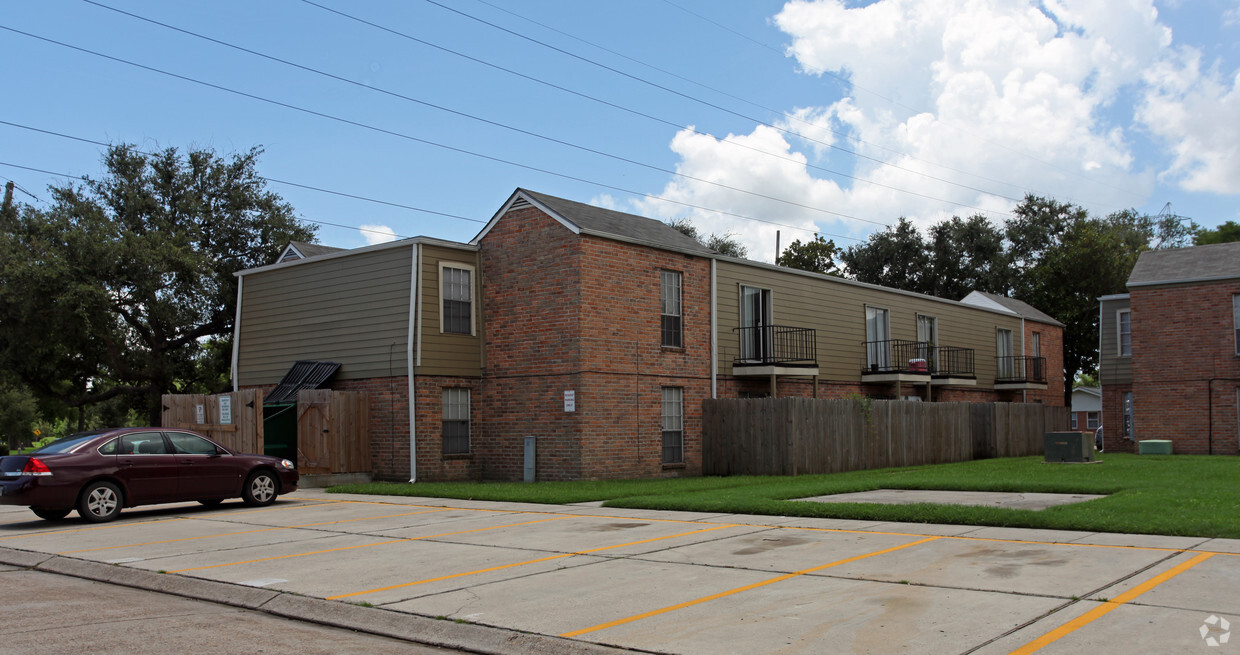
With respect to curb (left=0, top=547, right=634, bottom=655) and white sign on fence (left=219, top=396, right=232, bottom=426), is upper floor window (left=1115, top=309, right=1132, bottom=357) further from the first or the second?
curb (left=0, top=547, right=634, bottom=655)

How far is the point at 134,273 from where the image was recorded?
3053 centimetres

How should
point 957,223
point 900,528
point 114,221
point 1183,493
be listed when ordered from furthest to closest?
point 957,223, point 114,221, point 1183,493, point 900,528

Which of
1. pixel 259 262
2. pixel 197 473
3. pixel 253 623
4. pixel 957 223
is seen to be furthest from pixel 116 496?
pixel 957 223

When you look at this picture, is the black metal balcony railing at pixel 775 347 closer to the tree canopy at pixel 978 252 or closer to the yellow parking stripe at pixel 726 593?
the yellow parking stripe at pixel 726 593

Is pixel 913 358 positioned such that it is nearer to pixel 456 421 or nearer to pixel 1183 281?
pixel 1183 281

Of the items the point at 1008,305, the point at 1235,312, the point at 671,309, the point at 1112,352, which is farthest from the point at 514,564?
the point at 1008,305

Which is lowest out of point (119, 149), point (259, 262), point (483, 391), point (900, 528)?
point (900, 528)

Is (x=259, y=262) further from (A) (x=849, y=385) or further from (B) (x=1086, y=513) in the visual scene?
(B) (x=1086, y=513)

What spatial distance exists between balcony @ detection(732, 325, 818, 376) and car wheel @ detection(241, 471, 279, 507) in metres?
12.2

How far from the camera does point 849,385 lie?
2888 cm

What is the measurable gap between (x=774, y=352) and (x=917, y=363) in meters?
6.71

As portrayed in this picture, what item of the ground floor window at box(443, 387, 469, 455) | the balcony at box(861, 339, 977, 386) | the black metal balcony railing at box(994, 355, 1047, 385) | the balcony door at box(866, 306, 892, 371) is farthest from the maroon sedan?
the black metal balcony railing at box(994, 355, 1047, 385)

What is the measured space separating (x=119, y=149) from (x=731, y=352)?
23.2 meters

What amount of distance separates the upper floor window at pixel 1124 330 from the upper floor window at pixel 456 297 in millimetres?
22865
